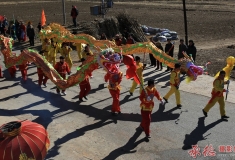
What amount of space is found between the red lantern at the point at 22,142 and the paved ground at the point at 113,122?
257 centimetres

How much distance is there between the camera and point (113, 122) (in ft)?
31.0

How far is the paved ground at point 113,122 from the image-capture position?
786 centimetres

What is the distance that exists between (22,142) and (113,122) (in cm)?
481

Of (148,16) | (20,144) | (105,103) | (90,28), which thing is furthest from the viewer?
(148,16)

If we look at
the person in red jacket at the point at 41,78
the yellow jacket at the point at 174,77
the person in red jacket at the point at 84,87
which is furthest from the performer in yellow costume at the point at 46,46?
the yellow jacket at the point at 174,77

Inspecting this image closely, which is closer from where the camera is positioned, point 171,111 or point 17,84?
point 171,111

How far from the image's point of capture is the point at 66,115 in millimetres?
10008

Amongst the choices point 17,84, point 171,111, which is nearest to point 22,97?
point 17,84

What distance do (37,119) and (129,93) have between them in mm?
3645

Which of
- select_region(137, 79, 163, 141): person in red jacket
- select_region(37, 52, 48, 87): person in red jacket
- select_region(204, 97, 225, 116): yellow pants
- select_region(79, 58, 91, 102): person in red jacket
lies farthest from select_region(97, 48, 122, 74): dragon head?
select_region(37, 52, 48, 87): person in red jacket

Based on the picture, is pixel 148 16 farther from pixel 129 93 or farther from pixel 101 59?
pixel 101 59

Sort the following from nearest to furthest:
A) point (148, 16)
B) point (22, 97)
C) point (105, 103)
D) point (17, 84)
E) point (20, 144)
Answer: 1. point (20, 144)
2. point (105, 103)
3. point (22, 97)
4. point (17, 84)
5. point (148, 16)

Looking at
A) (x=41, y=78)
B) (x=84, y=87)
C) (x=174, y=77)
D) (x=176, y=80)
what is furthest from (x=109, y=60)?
(x=41, y=78)

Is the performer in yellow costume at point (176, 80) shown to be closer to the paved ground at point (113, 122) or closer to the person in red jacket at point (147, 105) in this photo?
the paved ground at point (113, 122)
